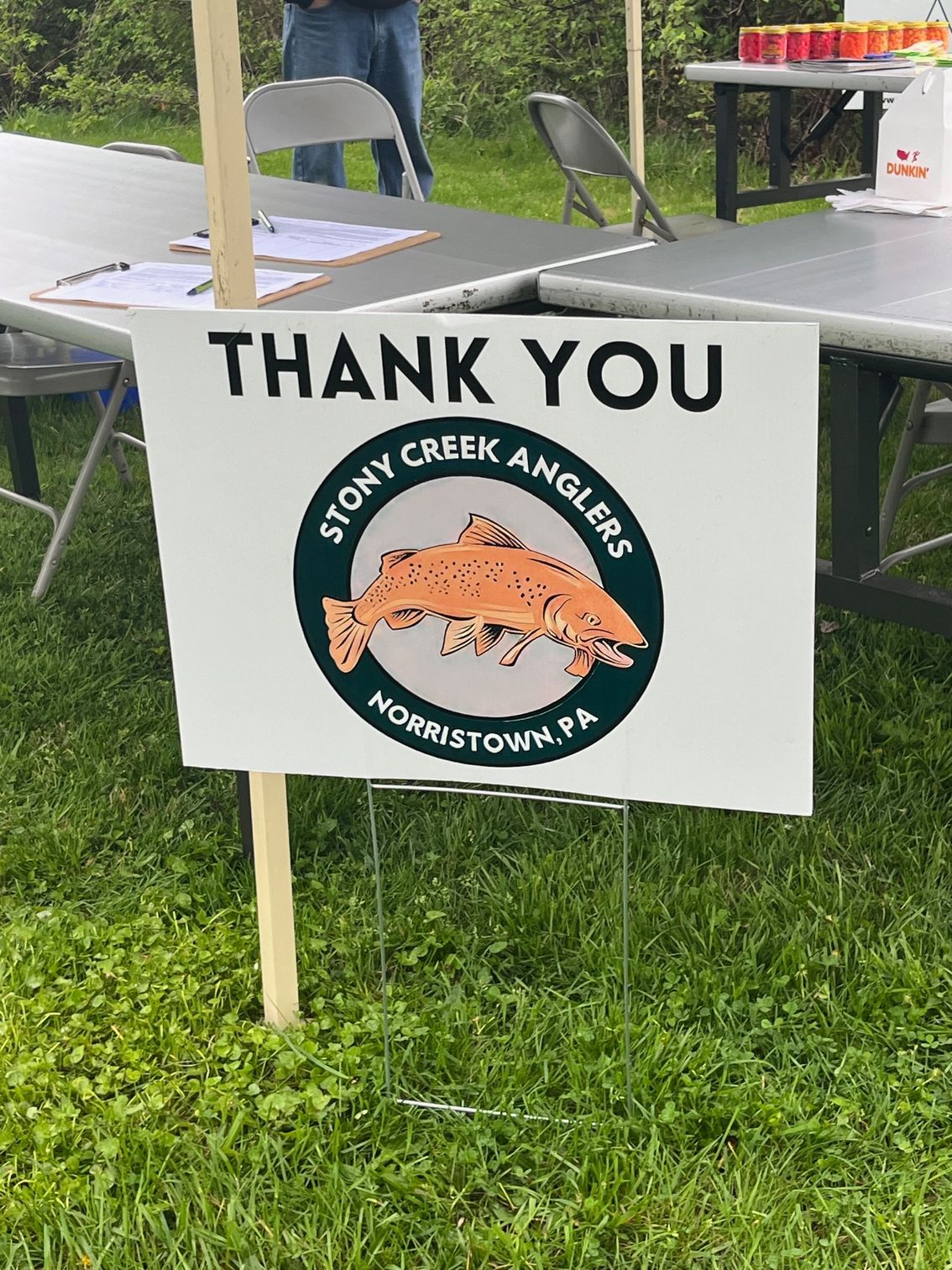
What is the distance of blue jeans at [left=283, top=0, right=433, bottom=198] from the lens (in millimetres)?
5141

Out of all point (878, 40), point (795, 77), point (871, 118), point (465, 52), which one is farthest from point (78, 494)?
point (465, 52)

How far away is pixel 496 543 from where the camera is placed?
1.57 m

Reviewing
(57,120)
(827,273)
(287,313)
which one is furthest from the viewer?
(57,120)

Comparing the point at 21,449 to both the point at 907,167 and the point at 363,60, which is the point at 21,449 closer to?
the point at 363,60

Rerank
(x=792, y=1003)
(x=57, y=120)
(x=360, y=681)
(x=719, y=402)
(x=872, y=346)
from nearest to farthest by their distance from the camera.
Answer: (x=719, y=402), (x=360, y=681), (x=872, y=346), (x=792, y=1003), (x=57, y=120)

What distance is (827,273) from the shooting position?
2068mm

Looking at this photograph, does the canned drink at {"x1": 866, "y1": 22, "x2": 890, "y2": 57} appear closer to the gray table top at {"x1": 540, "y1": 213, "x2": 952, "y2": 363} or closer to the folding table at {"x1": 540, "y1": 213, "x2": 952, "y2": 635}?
the gray table top at {"x1": 540, "y1": 213, "x2": 952, "y2": 363}

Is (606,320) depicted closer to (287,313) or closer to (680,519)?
(680,519)

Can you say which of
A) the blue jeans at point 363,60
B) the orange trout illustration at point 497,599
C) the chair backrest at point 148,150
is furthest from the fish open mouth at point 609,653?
the blue jeans at point 363,60

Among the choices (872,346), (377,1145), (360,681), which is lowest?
(377,1145)

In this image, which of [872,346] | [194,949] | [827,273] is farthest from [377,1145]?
[827,273]

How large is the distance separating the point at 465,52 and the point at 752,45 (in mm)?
7886

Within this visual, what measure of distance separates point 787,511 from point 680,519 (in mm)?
110

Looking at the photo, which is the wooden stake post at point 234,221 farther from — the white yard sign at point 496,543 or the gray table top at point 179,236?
the gray table top at point 179,236
